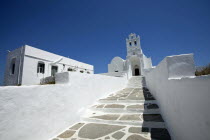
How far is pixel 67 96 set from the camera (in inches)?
145

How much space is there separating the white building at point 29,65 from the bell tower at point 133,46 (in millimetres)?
13961

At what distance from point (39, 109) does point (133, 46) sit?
21147 mm

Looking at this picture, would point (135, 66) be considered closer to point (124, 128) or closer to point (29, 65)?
point (29, 65)

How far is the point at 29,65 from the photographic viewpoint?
11.6 m

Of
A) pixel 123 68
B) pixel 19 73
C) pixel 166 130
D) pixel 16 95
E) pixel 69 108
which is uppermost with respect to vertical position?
pixel 123 68

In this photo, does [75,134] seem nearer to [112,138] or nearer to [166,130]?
[112,138]

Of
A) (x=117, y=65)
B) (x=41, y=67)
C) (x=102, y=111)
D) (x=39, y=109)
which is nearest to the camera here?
(x=39, y=109)

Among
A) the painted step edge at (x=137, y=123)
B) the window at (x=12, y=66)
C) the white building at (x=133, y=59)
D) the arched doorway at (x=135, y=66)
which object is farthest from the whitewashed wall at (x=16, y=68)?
the arched doorway at (x=135, y=66)

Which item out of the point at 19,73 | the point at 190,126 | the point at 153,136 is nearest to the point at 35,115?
the point at 153,136

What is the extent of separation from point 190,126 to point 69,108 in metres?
3.38

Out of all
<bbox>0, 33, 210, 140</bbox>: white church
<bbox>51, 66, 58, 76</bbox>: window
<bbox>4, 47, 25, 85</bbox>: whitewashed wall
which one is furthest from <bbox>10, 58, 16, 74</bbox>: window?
<bbox>0, 33, 210, 140</bbox>: white church

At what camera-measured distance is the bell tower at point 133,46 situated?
20922 millimetres

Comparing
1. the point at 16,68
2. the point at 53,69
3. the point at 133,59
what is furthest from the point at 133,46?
the point at 16,68

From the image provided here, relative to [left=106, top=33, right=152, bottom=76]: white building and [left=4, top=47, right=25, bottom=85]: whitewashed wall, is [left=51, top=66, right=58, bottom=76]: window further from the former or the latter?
[left=106, top=33, right=152, bottom=76]: white building
